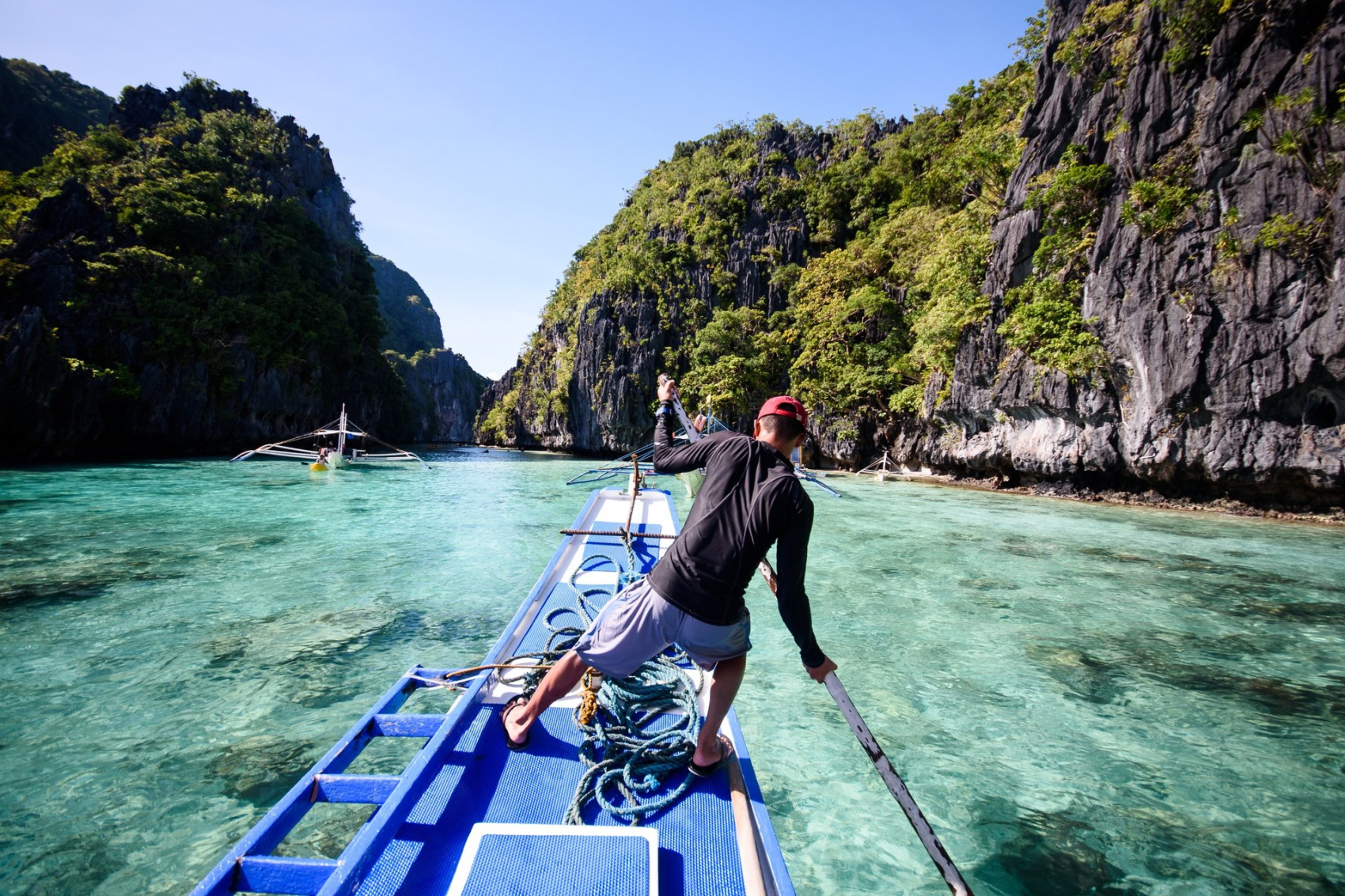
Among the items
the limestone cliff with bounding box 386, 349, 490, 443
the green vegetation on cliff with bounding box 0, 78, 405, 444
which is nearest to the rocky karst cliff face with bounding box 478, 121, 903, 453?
the green vegetation on cliff with bounding box 0, 78, 405, 444

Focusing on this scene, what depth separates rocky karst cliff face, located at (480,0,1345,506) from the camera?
479 inches

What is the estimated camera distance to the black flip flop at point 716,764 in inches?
92.2

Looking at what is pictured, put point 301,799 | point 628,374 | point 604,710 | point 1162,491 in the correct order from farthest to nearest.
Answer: point 628,374 → point 1162,491 → point 604,710 → point 301,799

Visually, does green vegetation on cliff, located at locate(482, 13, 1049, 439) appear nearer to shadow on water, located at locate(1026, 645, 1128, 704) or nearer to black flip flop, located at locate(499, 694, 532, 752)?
shadow on water, located at locate(1026, 645, 1128, 704)

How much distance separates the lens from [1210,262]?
13594 millimetres

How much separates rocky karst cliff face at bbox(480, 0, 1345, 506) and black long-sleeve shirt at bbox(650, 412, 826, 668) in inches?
652

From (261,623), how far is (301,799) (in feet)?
13.4

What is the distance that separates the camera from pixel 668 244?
4016 centimetres

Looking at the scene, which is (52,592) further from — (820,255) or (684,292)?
(820,255)

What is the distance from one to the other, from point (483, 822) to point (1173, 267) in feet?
62.6

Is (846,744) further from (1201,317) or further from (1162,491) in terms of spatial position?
(1162,491)

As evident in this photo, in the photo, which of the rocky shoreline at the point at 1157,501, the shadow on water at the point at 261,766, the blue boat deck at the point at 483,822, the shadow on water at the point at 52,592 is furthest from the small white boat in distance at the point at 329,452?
the rocky shoreline at the point at 1157,501

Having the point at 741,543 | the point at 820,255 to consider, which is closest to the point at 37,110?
the point at 820,255

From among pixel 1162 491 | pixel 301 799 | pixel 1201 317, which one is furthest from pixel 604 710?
pixel 1162 491
